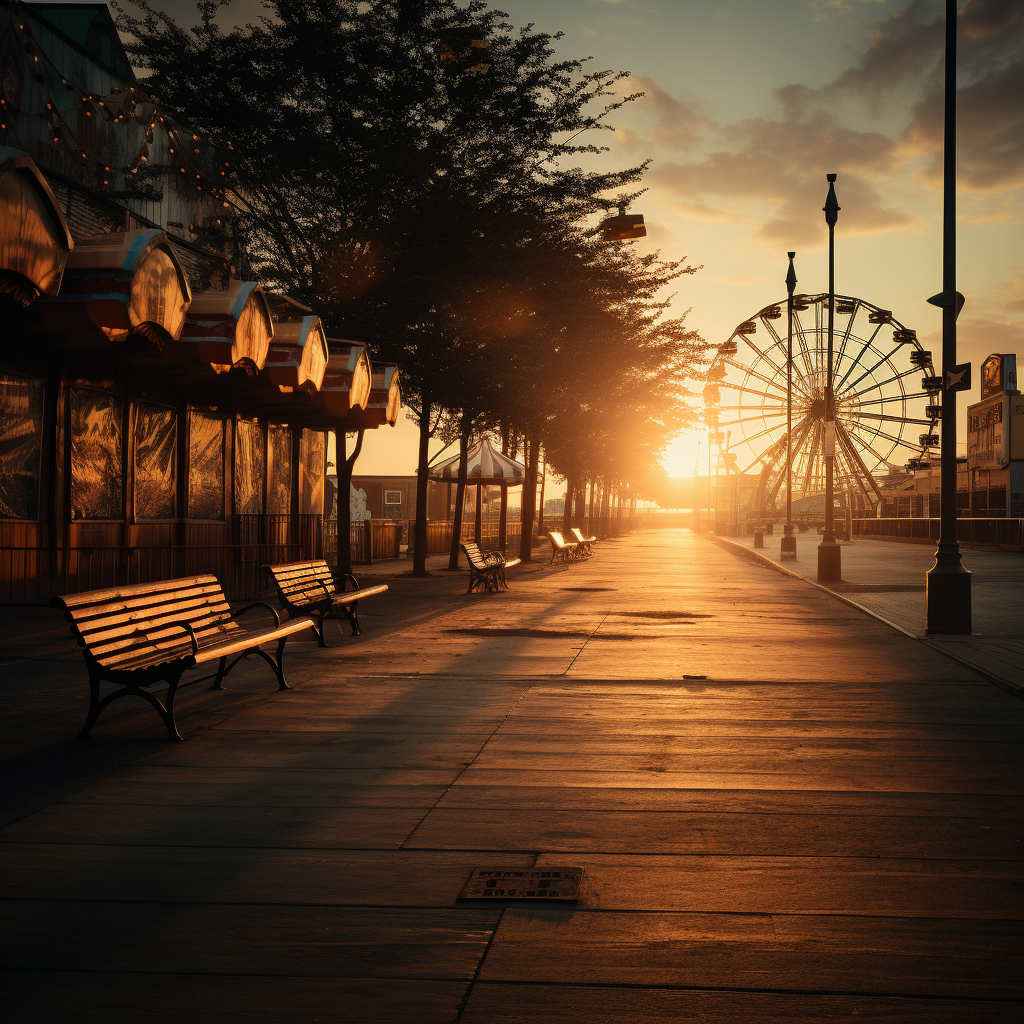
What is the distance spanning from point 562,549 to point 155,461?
18.5 m

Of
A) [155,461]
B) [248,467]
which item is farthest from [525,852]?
[248,467]

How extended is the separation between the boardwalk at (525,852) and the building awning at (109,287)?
3.63 metres

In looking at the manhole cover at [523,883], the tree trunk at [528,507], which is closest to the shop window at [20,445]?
the manhole cover at [523,883]

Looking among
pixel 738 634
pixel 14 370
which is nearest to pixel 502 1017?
pixel 738 634

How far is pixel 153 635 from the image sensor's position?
26.6 feet

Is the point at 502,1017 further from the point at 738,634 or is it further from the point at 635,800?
the point at 738,634

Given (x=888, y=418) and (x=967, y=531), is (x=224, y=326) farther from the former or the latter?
(x=888, y=418)

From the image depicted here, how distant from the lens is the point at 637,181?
19.6 meters

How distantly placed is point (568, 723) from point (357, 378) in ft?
33.2

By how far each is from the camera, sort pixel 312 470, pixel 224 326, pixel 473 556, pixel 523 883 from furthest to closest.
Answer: pixel 312 470 < pixel 473 556 < pixel 224 326 < pixel 523 883

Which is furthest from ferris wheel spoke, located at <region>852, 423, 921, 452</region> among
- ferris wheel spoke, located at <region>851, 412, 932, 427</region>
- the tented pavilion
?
the tented pavilion

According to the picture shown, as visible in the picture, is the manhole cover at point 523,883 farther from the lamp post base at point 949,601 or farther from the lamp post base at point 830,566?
the lamp post base at point 830,566

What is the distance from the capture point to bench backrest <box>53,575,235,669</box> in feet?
23.5

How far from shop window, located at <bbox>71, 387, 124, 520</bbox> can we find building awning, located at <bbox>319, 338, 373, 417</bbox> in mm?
3145
